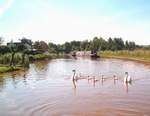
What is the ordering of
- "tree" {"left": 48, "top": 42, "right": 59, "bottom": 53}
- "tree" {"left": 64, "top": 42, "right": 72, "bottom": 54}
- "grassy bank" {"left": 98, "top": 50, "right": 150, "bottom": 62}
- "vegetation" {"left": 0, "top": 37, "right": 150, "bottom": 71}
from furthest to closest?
"tree" {"left": 64, "top": 42, "right": 72, "bottom": 54}
"tree" {"left": 48, "top": 42, "right": 59, "bottom": 53}
"grassy bank" {"left": 98, "top": 50, "right": 150, "bottom": 62}
"vegetation" {"left": 0, "top": 37, "right": 150, "bottom": 71}

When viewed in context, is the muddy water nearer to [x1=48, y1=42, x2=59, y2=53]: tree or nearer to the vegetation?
the vegetation

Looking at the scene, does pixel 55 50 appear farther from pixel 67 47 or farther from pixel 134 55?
pixel 134 55

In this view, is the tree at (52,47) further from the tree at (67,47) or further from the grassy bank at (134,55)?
the grassy bank at (134,55)

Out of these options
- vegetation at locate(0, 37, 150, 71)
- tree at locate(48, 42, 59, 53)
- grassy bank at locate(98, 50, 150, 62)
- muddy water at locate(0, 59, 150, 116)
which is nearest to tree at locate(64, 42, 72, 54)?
vegetation at locate(0, 37, 150, 71)

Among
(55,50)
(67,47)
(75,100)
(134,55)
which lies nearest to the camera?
(75,100)

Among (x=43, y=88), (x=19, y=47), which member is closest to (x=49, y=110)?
(x=43, y=88)

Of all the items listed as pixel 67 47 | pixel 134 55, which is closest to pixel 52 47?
pixel 67 47

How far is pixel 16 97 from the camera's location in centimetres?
2105

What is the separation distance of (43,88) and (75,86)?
2.93 metres

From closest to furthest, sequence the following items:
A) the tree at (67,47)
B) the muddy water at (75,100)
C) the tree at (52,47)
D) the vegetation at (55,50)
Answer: the muddy water at (75,100), the vegetation at (55,50), the tree at (52,47), the tree at (67,47)

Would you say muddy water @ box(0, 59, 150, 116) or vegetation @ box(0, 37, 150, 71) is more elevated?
vegetation @ box(0, 37, 150, 71)

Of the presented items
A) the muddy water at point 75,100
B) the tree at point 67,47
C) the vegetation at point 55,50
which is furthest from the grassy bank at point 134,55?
the tree at point 67,47

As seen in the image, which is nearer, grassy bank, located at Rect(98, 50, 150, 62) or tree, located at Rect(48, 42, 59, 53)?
grassy bank, located at Rect(98, 50, 150, 62)

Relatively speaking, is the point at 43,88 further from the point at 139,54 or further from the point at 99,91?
the point at 139,54
